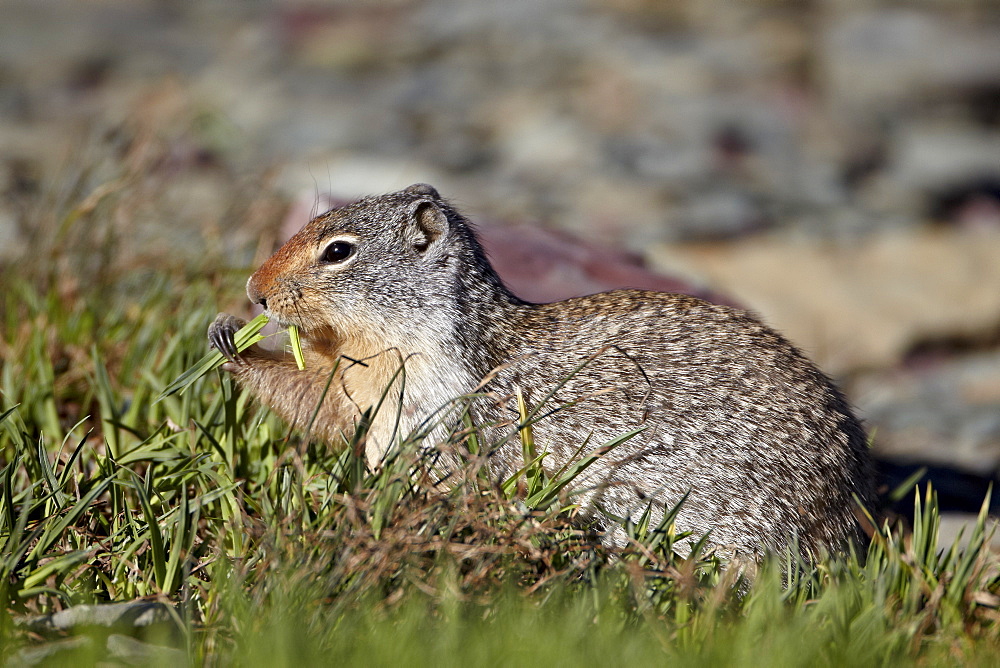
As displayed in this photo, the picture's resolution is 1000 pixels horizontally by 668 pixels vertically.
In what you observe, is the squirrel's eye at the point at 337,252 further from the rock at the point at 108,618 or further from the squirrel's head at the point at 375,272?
the rock at the point at 108,618

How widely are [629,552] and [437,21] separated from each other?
426 inches

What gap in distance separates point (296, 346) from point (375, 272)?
1.38 feet

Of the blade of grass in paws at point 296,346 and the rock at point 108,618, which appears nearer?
the rock at point 108,618

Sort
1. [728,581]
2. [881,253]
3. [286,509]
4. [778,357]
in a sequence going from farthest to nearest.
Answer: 1. [881,253]
2. [778,357]
3. [286,509]
4. [728,581]

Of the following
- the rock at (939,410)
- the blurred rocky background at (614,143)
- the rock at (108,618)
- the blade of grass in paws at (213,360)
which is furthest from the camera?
the blurred rocky background at (614,143)

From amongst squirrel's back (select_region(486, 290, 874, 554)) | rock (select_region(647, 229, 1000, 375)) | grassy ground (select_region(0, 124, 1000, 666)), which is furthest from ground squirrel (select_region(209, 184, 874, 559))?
rock (select_region(647, 229, 1000, 375))

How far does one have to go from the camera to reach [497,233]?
599 cm

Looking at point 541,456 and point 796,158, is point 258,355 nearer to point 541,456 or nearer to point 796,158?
point 541,456

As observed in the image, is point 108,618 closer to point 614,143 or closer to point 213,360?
point 213,360

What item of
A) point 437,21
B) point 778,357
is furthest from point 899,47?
point 778,357

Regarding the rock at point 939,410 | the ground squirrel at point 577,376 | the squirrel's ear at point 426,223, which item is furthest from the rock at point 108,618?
the rock at point 939,410

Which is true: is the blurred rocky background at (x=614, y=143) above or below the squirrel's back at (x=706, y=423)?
above

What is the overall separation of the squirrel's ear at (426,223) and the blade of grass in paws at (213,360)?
2.25 feet

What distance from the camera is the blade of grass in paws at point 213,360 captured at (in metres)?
3.54
